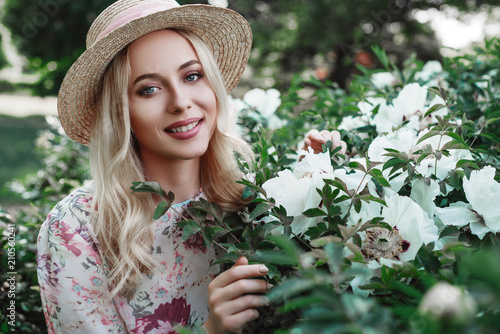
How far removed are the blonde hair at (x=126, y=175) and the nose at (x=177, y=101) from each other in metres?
0.15

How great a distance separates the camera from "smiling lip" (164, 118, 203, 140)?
154 cm

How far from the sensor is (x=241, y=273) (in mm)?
1069

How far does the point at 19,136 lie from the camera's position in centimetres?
1287

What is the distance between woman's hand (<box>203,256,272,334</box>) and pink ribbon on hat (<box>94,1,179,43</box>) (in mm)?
911

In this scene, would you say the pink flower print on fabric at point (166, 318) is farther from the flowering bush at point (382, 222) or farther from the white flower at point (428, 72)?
the white flower at point (428, 72)

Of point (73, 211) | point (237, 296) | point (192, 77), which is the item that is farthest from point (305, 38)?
point (237, 296)

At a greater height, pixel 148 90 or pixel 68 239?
pixel 148 90

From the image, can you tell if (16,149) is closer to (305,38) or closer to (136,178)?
(305,38)

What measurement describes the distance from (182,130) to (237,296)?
0.66 meters

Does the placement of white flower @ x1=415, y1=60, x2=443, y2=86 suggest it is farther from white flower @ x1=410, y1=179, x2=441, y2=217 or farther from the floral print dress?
the floral print dress

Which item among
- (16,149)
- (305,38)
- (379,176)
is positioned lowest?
(379,176)

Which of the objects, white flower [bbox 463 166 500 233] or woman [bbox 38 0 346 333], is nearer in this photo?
white flower [bbox 463 166 500 233]

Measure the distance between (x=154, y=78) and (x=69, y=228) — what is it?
567mm

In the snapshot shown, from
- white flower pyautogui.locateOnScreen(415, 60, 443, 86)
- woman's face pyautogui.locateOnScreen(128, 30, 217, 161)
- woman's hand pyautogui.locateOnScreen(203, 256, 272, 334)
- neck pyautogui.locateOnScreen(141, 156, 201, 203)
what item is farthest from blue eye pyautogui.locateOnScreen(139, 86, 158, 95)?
white flower pyautogui.locateOnScreen(415, 60, 443, 86)
